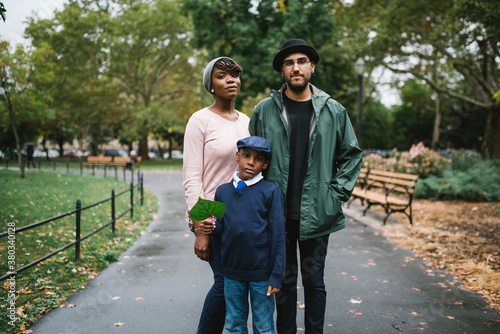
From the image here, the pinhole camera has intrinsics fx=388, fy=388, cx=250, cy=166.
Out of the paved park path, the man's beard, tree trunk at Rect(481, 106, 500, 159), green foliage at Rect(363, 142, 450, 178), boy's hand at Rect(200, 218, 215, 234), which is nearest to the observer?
boy's hand at Rect(200, 218, 215, 234)

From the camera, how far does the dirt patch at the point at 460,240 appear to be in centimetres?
486

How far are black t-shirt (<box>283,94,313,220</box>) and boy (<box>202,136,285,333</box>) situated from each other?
0.27 m

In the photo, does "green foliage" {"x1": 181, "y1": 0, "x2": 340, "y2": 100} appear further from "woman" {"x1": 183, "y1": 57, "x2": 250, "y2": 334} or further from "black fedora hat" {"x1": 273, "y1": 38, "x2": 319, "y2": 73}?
"woman" {"x1": 183, "y1": 57, "x2": 250, "y2": 334}

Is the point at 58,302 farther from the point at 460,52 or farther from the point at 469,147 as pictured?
the point at 469,147

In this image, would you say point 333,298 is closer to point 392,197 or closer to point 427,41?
point 392,197

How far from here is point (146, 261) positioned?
569 cm

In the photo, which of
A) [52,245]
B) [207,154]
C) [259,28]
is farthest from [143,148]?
[207,154]

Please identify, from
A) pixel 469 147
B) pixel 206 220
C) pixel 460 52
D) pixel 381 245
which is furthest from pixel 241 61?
pixel 469 147

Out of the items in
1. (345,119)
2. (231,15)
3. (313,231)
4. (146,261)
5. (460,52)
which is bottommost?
(146,261)

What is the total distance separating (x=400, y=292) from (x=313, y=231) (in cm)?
237

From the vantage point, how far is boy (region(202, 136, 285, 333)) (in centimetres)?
245

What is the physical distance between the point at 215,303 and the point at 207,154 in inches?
40.6

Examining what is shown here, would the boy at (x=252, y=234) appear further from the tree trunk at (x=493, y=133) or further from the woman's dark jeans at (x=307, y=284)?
the tree trunk at (x=493, y=133)

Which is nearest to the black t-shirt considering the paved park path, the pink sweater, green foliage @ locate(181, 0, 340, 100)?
the pink sweater
